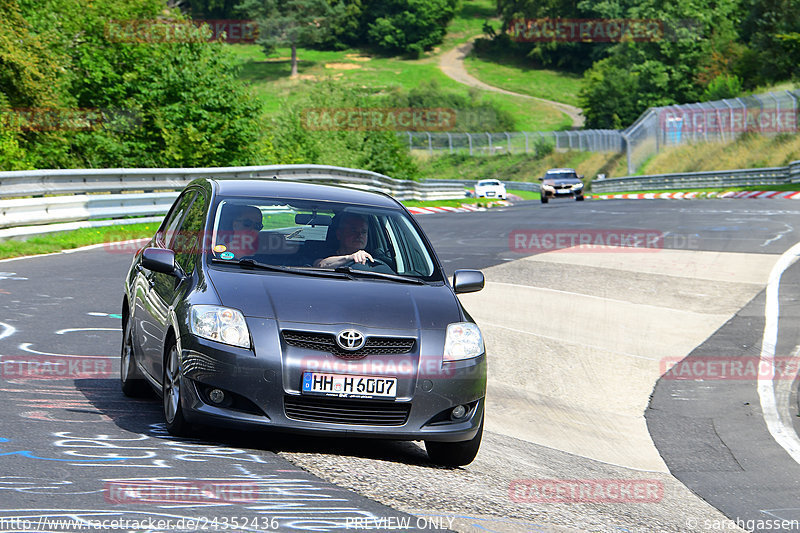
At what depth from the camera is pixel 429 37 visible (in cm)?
16475

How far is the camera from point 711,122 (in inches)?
2359

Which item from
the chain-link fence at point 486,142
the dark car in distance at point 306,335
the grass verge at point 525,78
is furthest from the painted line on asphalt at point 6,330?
the grass verge at point 525,78

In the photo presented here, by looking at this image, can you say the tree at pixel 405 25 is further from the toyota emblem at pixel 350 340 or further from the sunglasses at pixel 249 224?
the toyota emblem at pixel 350 340

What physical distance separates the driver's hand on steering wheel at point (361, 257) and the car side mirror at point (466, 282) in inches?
24.0

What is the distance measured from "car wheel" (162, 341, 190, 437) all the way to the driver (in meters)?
1.15

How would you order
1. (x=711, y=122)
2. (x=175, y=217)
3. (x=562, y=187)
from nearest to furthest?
(x=175, y=217)
(x=562, y=187)
(x=711, y=122)

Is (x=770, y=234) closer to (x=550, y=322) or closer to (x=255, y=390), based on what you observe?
(x=550, y=322)

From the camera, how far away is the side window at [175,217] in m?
8.02

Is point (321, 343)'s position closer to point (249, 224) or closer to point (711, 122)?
point (249, 224)

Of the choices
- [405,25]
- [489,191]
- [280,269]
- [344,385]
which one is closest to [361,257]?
[280,269]

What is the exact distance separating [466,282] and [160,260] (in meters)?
2.06

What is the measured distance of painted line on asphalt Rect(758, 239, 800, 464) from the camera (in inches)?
360

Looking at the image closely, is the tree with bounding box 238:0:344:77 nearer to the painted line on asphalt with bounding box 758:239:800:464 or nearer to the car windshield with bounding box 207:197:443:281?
the painted line on asphalt with bounding box 758:239:800:464

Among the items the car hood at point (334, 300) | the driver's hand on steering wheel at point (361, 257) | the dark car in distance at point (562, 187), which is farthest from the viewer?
the dark car in distance at point (562, 187)
